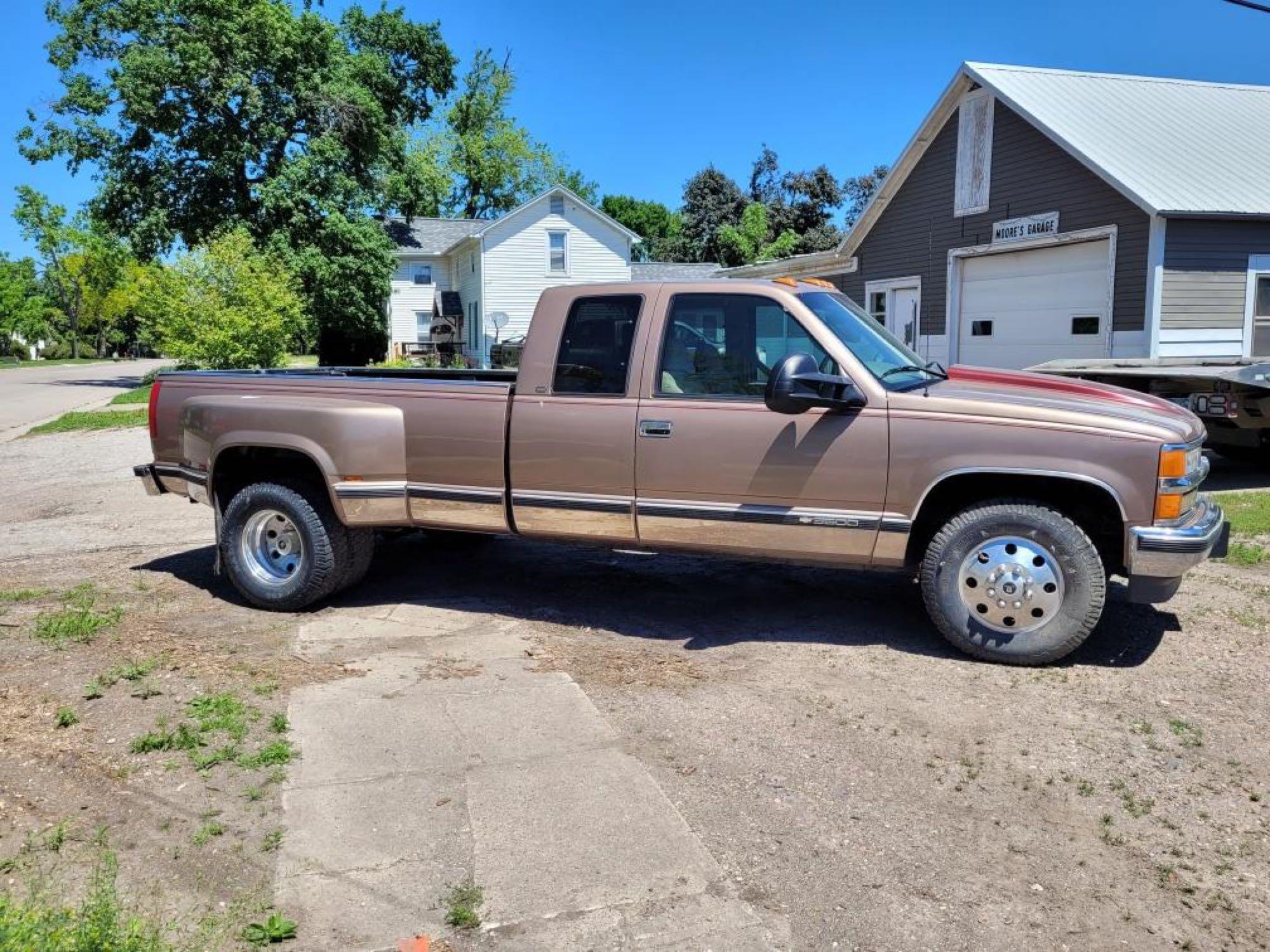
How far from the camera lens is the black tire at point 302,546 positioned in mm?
6238

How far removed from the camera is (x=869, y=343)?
18.5 ft

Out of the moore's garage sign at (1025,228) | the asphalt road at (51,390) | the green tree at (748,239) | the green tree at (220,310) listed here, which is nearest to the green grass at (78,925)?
the moore's garage sign at (1025,228)

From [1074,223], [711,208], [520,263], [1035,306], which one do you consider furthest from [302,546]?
[711,208]

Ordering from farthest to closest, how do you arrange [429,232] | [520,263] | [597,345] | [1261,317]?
[429,232], [520,263], [1261,317], [597,345]

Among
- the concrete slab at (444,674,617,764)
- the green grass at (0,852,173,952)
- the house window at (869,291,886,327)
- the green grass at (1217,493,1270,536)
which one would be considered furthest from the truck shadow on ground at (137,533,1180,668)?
the house window at (869,291,886,327)

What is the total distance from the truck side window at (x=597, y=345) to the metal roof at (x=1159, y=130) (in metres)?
11.1

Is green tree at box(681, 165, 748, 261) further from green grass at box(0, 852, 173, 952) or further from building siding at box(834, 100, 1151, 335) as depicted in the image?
green grass at box(0, 852, 173, 952)

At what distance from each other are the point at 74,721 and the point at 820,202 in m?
56.2

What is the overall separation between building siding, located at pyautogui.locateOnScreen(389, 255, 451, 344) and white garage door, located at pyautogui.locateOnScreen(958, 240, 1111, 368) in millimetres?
30297

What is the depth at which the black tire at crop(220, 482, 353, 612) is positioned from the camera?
6.24 m

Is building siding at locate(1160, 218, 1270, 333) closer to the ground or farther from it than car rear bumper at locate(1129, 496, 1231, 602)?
farther from it

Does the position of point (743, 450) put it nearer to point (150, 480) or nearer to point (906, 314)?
point (150, 480)

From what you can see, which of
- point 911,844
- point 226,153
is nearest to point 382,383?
point 911,844

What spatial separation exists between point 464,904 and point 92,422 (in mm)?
20413
